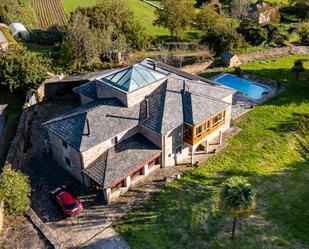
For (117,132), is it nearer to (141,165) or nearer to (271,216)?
(141,165)

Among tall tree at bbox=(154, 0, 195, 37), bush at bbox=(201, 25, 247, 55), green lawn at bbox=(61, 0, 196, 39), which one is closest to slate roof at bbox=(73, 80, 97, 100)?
bush at bbox=(201, 25, 247, 55)

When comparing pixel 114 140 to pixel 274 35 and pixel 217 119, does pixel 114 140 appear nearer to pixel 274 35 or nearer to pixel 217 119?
pixel 217 119

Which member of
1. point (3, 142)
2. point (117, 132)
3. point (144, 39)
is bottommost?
point (3, 142)

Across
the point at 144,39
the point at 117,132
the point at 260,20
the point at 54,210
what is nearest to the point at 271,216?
the point at 117,132

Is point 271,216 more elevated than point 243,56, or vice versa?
point 243,56

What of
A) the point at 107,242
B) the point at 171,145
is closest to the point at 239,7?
the point at 171,145

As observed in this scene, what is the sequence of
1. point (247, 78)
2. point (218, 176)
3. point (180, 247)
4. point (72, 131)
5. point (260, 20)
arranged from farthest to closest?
1. point (260, 20)
2. point (247, 78)
3. point (218, 176)
4. point (72, 131)
5. point (180, 247)

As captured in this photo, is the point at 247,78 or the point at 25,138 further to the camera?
the point at 247,78
